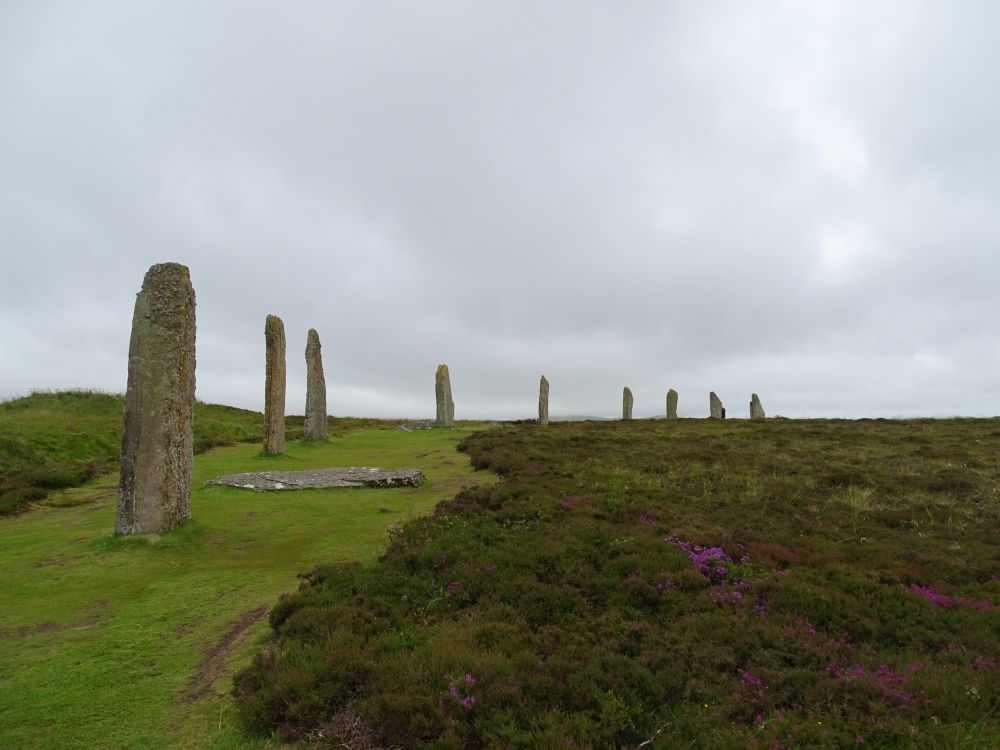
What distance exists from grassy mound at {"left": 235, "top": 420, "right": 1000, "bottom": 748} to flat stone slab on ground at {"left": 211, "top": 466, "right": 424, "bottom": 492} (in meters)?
3.65

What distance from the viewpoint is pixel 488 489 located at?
13258 millimetres

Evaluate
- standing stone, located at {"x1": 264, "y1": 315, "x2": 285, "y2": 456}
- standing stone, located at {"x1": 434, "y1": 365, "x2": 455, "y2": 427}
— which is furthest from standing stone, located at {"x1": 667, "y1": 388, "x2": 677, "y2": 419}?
standing stone, located at {"x1": 264, "y1": 315, "x2": 285, "y2": 456}

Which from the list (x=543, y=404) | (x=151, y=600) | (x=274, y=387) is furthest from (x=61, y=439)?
(x=543, y=404)

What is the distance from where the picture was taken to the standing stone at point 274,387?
19875mm

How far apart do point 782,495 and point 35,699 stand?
14621mm

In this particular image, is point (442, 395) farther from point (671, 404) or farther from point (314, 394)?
point (671, 404)

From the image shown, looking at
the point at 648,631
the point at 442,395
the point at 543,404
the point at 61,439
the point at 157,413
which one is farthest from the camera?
the point at 543,404

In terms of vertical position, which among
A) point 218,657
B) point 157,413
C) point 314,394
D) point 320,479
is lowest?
point 218,657

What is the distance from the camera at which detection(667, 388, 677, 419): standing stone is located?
152ft

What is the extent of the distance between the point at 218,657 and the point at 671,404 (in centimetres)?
4514

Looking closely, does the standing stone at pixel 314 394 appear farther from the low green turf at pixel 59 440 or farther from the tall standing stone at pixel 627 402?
the tall standing stone at pixel 627 402

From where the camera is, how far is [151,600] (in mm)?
7293

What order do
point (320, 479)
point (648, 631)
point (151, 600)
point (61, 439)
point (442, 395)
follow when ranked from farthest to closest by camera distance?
point (442, 395) < point (61, 439) < point (320, 479) < point (151, 600) < point (648, 631)

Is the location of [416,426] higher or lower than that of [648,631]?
higher
